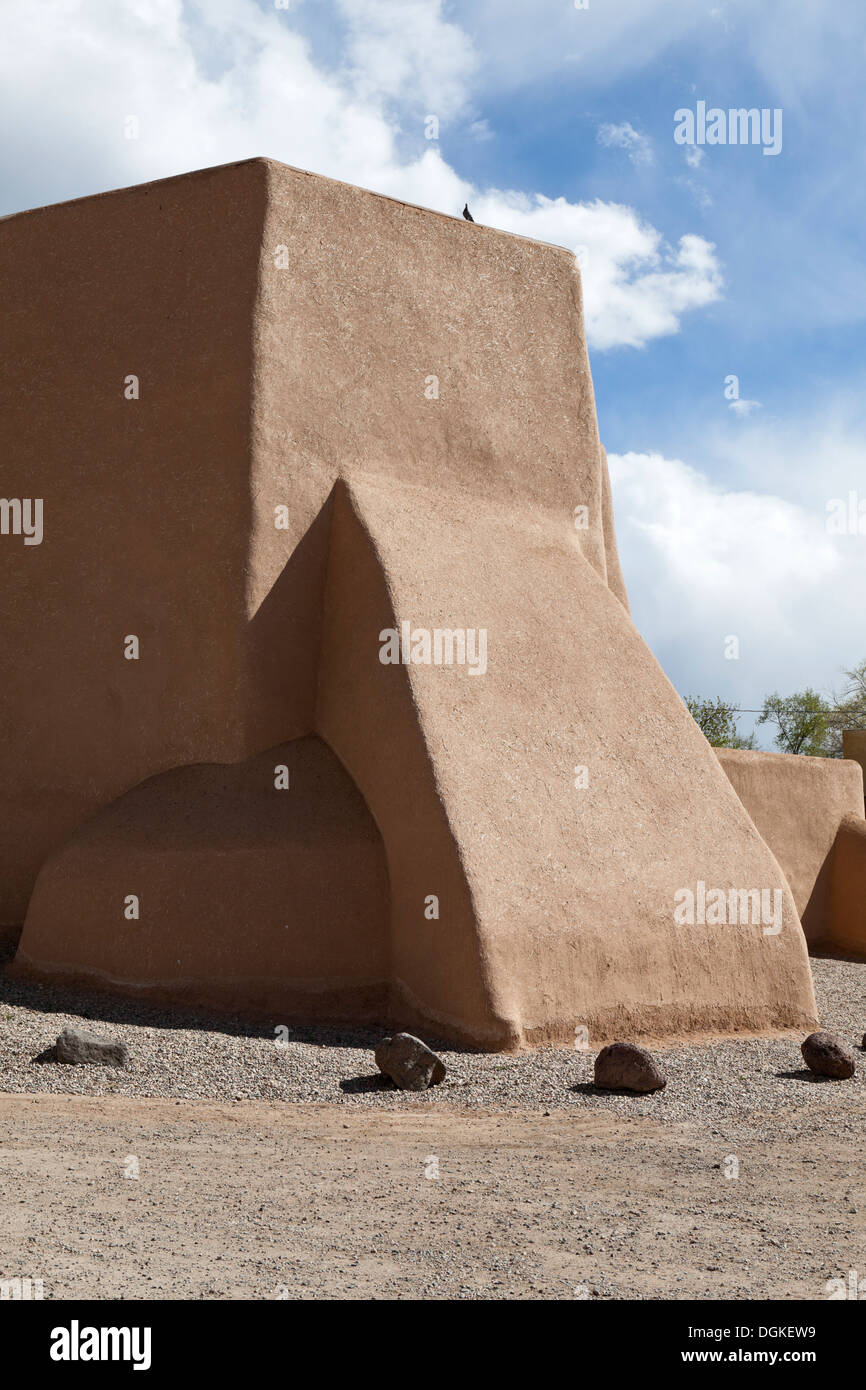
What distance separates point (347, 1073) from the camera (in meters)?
7.34

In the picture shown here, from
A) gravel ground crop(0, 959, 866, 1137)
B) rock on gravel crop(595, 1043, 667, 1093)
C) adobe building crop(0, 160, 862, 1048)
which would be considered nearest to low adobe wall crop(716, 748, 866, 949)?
adobe building crop(0, 160, 862, 1048)

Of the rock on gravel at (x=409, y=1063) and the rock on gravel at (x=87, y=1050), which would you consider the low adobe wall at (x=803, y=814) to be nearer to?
the rock on gravel at (x=409, y=1063)

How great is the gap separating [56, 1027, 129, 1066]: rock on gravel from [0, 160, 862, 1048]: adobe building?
1404 millimetres

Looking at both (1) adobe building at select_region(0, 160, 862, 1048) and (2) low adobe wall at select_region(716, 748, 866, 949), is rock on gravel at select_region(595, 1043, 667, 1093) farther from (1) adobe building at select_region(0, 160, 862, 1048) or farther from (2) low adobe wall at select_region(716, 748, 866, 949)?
(2) low adobe wall at select_region(716, 748, 866, 949)

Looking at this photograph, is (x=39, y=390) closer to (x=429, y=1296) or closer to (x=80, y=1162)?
(x=80, y=1162)

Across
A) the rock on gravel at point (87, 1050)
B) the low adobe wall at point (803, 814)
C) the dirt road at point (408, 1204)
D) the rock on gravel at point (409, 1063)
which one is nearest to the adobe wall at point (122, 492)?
the rock on gravel at point (87, 1050)

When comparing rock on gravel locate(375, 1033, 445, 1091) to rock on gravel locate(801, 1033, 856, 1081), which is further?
rock on gravel locate(801, 1033, 856, 1081)

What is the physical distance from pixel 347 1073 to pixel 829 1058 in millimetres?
3017

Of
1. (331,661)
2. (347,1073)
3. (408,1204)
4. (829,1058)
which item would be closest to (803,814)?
(829,1058)

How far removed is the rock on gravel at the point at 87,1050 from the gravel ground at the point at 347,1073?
69 mm

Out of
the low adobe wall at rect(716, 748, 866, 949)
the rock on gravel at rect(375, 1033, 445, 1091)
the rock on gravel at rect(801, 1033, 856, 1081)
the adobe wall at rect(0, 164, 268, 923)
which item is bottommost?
the rock on gravel at rect(801, 1033, 856, 1081)

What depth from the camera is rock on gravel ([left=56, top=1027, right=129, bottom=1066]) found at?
706cm

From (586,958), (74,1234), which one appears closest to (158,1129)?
(74,1234)

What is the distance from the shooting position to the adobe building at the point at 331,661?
8.59 metres
